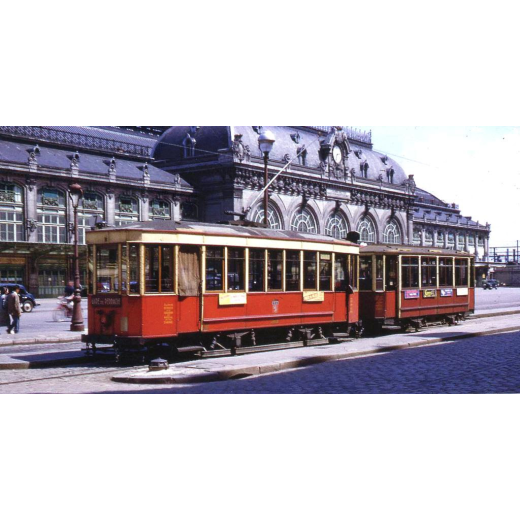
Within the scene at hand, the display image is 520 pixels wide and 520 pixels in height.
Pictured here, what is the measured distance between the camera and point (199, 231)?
1447 centimetres

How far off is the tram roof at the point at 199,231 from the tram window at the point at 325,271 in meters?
0.55

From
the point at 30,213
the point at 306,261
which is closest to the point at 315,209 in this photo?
the point at 30,213

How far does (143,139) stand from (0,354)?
37.6 metres

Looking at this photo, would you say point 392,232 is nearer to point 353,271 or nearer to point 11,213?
point 11,213

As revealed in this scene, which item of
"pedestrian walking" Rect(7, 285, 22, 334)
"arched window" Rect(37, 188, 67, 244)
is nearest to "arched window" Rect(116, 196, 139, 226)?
"arched window" Rect(37, 188, 67, 244)

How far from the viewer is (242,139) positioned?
5150cm

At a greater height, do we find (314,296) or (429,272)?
(429,272)

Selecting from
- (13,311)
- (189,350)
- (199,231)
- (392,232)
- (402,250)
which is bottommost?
(189,350)

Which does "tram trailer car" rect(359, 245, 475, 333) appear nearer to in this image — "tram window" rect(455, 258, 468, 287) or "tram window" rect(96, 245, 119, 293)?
"tram window" rect(455, 258, 468, 287)

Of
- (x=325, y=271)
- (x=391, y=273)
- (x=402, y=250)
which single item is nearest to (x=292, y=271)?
(x=325, y=271)

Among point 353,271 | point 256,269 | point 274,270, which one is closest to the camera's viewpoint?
point 256,269

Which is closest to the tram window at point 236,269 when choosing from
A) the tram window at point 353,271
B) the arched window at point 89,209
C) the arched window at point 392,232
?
the tram window at point 353,271

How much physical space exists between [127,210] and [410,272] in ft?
86.2
